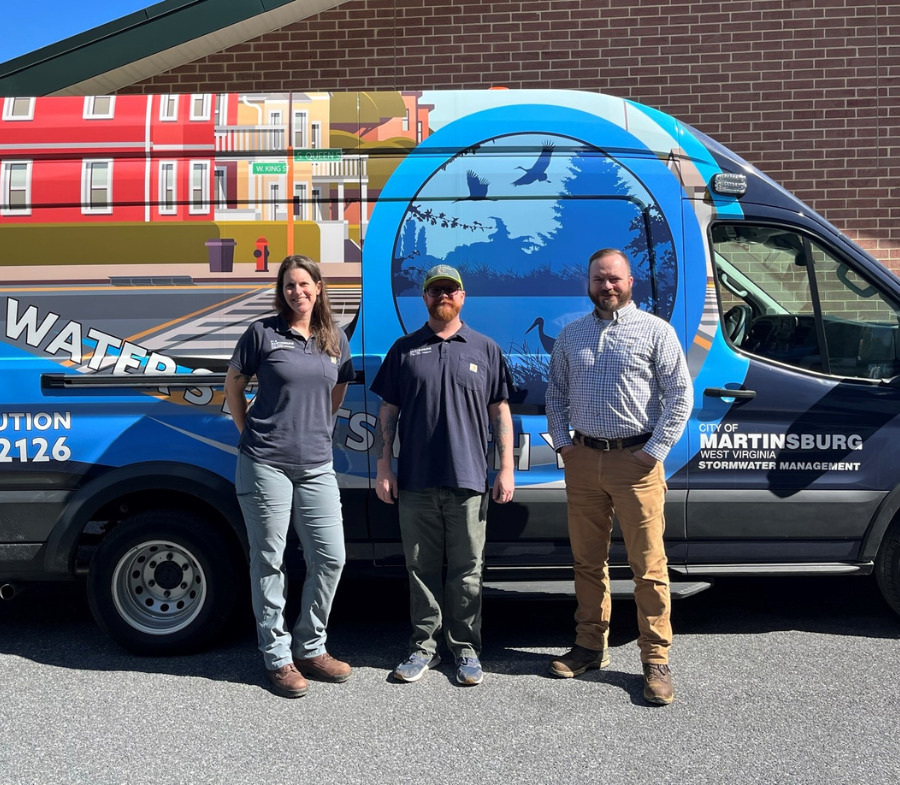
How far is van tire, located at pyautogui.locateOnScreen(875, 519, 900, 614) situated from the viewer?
4.51 metres

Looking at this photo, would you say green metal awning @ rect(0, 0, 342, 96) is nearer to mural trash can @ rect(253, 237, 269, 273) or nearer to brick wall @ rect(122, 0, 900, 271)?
brick wall @ rect(122, 0, 900, 271)

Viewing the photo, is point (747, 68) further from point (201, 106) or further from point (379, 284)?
point (201, 106)

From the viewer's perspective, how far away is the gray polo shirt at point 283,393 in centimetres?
397

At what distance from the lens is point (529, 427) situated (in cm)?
439

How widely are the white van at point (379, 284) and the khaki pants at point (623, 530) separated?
32cm

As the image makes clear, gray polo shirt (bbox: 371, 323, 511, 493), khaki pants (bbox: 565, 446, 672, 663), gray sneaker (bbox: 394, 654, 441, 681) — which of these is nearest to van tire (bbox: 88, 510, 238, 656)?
gray sneaker (bbox: 394, 654, 441, 681)

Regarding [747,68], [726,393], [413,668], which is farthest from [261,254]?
Answer: [747,68]

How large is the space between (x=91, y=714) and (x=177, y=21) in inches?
220

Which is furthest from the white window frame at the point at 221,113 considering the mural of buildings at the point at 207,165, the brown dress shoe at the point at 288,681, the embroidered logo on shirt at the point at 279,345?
the brown dress shoe at the point at 288,681

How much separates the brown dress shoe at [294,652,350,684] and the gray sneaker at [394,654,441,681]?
24 cm

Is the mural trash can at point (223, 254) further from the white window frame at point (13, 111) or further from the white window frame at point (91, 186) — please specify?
Answer: the white window frame at point (13, 111)

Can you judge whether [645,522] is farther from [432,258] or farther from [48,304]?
[48,304]

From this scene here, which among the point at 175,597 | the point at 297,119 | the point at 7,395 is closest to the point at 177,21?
the point at 297,119

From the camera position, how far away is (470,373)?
4.03 meters
